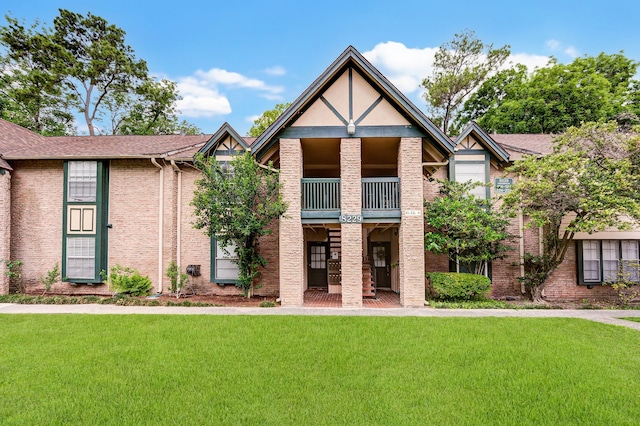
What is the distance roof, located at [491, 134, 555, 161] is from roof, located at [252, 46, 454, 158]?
4.45 m

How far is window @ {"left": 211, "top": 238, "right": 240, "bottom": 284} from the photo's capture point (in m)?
12.7

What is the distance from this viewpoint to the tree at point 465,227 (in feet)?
36.3

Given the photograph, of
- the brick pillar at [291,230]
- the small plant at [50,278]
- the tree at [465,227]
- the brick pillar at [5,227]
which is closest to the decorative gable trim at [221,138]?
the brick pillar at [291,230]

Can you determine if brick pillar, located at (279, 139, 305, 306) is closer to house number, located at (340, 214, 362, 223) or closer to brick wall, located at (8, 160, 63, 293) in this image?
house number, located at (340, 214, 362, 223)

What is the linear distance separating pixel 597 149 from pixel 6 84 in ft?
114

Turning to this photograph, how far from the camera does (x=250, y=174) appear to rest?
10547mm

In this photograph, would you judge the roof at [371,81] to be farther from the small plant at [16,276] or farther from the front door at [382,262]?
the small plant at [16,276]

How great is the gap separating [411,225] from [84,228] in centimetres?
1309

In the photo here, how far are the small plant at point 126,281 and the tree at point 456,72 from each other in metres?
26.3

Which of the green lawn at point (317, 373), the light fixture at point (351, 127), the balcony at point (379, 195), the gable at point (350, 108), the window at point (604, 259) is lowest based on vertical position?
the green lawn at point (317, 373)

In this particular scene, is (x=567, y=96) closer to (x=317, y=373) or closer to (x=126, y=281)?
(x=317, y=373)

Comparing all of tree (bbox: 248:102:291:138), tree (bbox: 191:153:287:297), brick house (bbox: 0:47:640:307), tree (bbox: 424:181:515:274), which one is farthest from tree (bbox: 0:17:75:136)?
tree (bbox: 424:181:515:274)

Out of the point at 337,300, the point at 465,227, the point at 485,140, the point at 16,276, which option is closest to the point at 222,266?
the point at 337,300

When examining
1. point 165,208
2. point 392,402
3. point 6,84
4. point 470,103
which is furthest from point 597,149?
point 6,84
